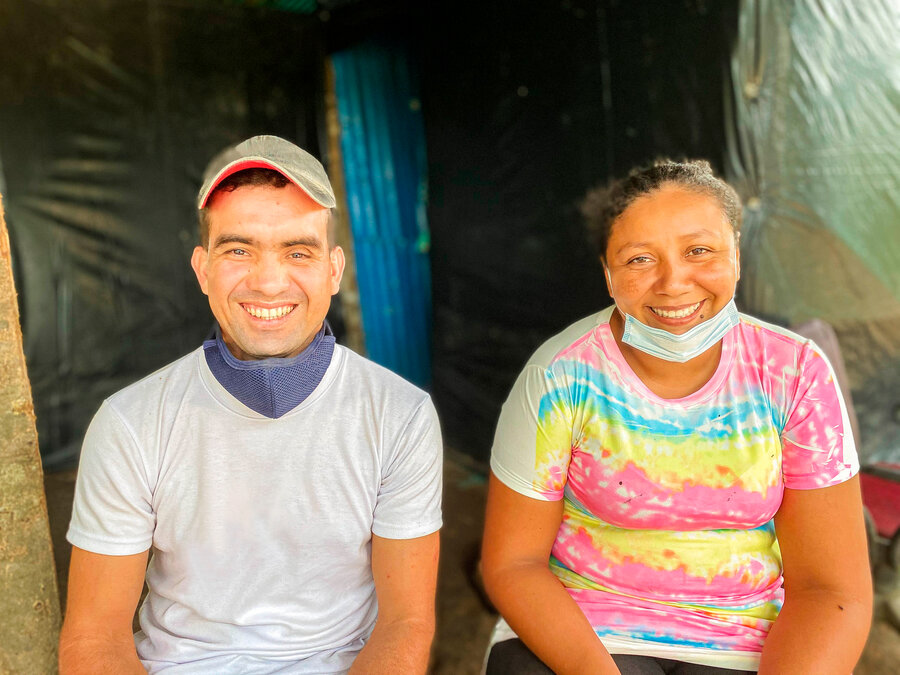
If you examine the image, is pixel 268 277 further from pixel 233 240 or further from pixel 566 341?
pixel 566 341

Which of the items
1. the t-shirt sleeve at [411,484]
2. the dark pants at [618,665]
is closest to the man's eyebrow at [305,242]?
the t-shirt sleeve at [411,484]

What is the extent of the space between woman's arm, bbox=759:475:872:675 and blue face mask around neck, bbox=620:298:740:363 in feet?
1.33

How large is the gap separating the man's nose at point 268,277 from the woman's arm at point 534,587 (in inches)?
28.0

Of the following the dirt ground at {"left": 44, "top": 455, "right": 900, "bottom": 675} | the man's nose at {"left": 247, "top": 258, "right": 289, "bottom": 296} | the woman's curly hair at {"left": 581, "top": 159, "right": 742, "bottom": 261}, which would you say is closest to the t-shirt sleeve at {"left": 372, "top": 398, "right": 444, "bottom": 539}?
the man's nose at {"left": 247, "top": 258, "right": 289, "bottom": 296}

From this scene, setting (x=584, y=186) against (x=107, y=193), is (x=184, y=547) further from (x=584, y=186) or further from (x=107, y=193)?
(x=107, y=193)

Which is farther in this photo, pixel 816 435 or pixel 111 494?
pixel 816 435

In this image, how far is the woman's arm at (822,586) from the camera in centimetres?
159

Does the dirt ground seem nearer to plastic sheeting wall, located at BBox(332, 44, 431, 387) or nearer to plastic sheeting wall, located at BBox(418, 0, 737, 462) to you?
plastic sheeting wall, located at BBox(418, 0, 737, 462)

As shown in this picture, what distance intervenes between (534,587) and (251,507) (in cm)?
68

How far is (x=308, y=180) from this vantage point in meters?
1.60

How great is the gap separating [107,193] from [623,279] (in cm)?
441

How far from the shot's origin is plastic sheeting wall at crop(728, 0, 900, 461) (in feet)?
10.8

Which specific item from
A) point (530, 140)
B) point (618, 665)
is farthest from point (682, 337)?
point (530, 140)

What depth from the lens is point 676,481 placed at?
5.52 ft
